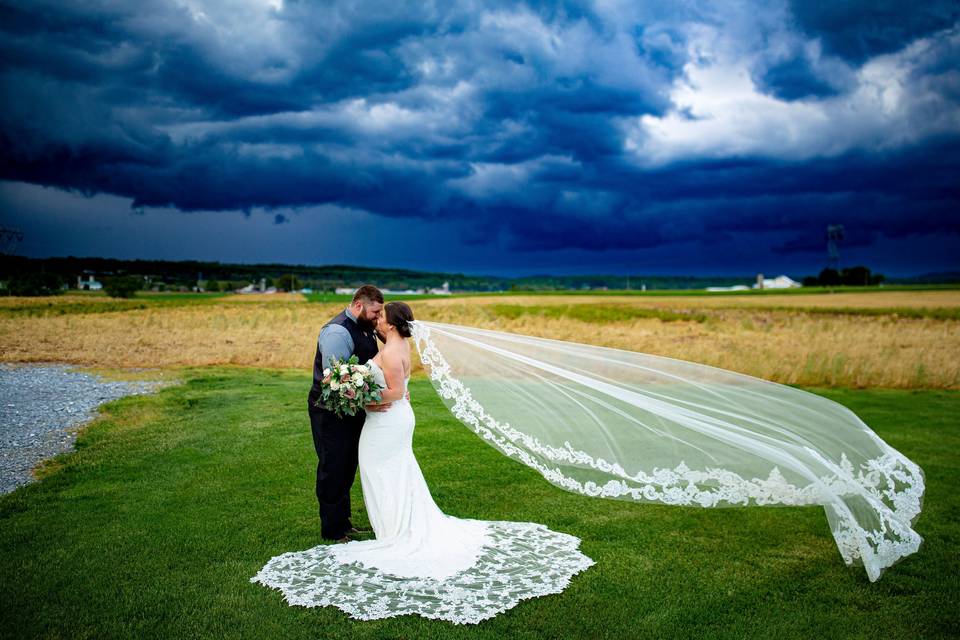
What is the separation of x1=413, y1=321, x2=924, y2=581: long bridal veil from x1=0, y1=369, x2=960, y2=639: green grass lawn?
0.63 metres

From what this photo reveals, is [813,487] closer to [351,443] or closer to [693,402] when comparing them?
[693,402]

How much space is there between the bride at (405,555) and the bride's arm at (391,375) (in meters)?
0.01

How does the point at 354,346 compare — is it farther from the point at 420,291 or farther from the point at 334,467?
the point at 420,291

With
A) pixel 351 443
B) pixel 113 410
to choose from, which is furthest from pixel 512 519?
pixel 113 410

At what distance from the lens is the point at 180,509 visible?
7.91 meters

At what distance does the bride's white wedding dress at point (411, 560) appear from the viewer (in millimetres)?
5398

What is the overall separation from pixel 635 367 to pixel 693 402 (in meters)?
0.74

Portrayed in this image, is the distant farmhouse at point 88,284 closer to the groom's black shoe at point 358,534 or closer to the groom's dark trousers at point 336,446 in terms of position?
the groom's dark trousers at point 336,446

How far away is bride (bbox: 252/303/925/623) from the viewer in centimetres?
583

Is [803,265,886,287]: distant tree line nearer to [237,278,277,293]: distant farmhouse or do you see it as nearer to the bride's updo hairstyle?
[237,278,277,293]: distant farmhouse

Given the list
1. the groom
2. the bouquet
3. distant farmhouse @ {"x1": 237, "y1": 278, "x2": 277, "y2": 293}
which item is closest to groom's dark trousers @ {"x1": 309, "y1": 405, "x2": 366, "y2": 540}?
the groom

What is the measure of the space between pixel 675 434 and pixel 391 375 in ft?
9.98

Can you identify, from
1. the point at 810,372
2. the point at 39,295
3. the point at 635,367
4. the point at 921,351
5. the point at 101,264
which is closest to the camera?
the point at 635,367

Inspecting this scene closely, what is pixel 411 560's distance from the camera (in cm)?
613
